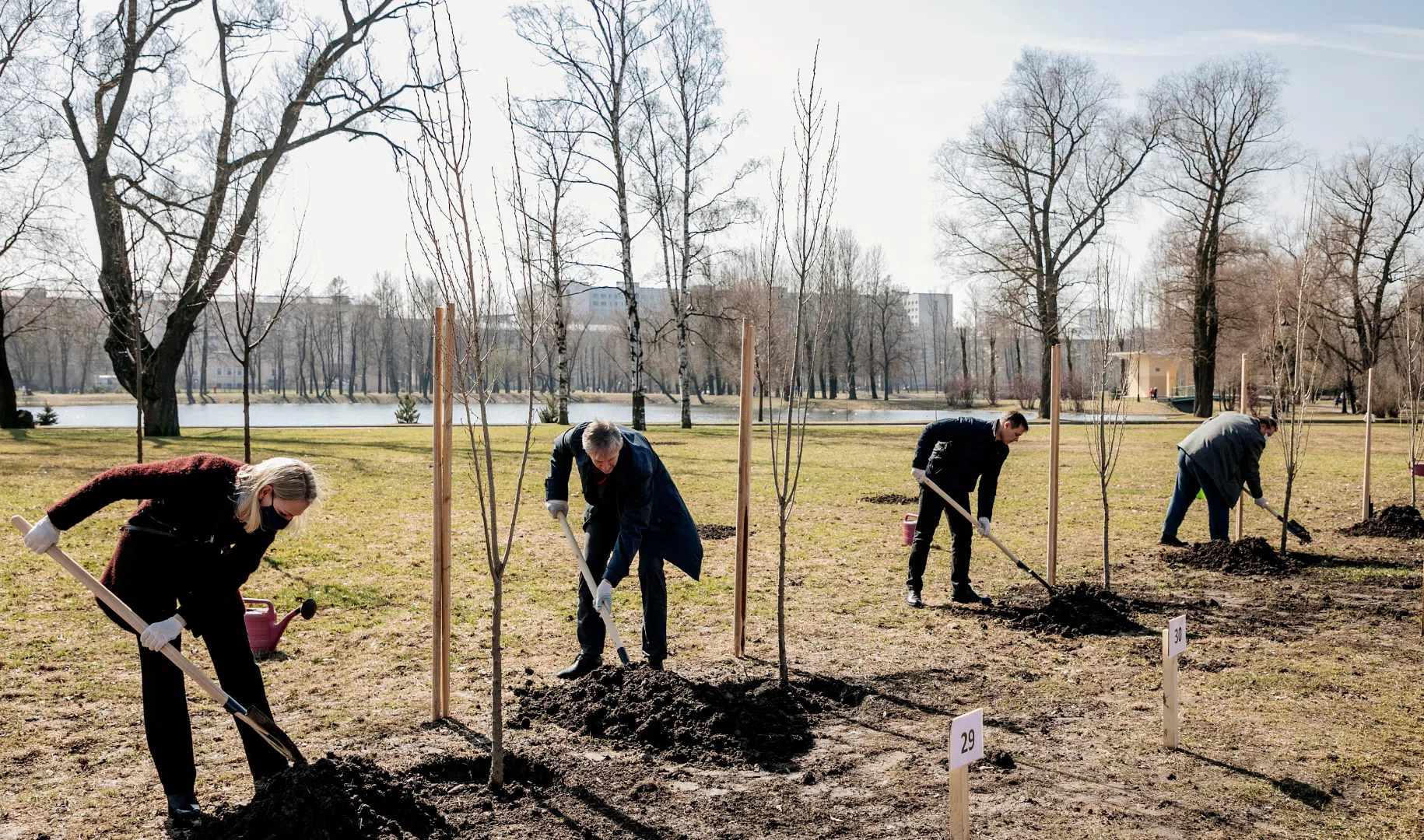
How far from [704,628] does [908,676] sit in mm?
1495

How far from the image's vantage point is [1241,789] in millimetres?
3764

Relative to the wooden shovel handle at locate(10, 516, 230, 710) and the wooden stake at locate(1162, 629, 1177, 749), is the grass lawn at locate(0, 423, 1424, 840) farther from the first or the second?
the wooden shovel handle at locate(10, 516, 230, 710)

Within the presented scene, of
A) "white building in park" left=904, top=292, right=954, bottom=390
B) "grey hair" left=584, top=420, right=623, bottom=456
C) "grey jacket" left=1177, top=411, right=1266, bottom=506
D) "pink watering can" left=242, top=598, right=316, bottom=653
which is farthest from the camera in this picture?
"white building in park" left=904, top=292, right=954, bottom=390

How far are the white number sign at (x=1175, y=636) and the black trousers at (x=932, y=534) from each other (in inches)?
105

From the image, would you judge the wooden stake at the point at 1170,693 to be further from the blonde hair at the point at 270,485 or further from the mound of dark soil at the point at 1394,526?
the mound of dark soil at the point at 1394,526

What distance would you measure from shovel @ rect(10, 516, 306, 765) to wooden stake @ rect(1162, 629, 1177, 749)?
11.5 feet

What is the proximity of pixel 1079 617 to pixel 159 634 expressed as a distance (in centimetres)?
533

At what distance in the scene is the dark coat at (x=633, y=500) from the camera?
190 inches

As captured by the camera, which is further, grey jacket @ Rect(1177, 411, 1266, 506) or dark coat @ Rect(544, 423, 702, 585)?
grey jacket @ Rect(1177, 411, 1266, 506)

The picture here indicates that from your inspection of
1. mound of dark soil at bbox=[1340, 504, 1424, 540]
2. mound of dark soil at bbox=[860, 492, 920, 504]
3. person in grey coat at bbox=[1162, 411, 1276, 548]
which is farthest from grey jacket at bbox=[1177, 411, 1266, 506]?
mound of dark soil at bbox=[860, 492, 920, 504]

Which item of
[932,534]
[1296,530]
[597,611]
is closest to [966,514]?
[932,534]

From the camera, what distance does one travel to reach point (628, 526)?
4863 mm

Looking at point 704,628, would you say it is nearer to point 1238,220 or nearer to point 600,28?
point 600,28

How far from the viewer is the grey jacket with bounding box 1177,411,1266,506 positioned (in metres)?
8.46
